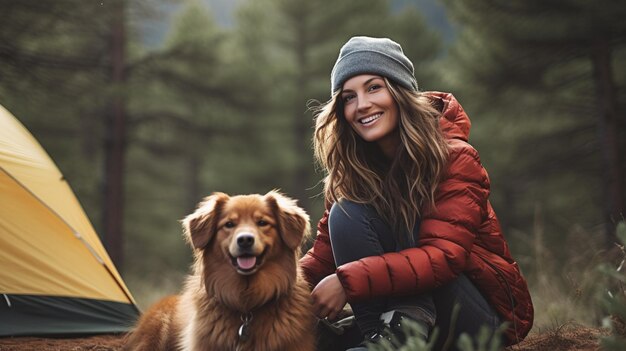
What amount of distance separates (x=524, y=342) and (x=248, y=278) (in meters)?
1.64

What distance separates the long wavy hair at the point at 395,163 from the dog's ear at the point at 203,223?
1.97 feet

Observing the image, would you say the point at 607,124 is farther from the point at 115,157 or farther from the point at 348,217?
the point at 115,157

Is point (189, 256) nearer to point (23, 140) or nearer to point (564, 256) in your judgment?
point (564, 256)

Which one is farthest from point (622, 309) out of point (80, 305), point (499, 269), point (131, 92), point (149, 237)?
point (149, 237)

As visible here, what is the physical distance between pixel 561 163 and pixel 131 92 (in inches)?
274

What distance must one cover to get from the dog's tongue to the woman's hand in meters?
0.35

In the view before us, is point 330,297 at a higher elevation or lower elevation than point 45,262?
lower

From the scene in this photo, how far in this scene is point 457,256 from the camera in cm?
272

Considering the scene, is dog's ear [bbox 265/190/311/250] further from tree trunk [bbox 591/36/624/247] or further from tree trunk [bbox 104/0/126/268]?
tree trunk [bbox 104/0/126/268]

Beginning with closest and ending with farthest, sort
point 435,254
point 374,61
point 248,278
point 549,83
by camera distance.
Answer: point 435,254
point 374,61
point 248,278
point 549,83

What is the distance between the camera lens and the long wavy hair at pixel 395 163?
9.73 ft

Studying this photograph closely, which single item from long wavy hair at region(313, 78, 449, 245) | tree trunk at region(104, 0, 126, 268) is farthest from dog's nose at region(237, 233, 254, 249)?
tree trunk at region(104, 0, 126, 268)

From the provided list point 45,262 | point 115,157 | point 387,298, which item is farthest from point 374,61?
point 115,157

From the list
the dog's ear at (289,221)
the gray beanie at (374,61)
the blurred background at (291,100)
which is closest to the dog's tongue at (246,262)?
the dog's ear at (289,221)
